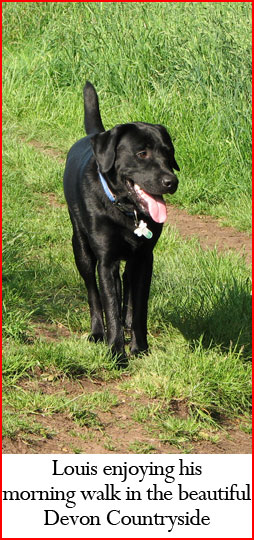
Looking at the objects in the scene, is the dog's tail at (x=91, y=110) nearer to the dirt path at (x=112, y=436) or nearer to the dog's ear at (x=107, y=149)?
the dog's ear at (x=107, y=149)

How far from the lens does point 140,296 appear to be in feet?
14.7

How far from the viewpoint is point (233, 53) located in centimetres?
786

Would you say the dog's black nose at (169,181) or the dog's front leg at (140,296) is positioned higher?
the dog's black nose at (169,181)

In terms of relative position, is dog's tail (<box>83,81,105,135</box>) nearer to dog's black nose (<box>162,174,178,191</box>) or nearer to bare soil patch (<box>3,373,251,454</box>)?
dog's black nose (<box>162,174,178,191</box>)

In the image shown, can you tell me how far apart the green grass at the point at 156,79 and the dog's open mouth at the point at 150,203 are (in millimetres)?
2838

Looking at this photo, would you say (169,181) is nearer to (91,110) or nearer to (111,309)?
(111,309)

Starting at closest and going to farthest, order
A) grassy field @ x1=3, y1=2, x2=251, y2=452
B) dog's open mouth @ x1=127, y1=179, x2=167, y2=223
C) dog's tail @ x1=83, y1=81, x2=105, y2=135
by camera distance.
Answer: grassy field @ x1=3, y1=2, x2=251, y2=452
dog's open mouth @ x1=127, y1=179, x2=167, y2=223
dog's tail @ x1=83, y1=81, x2=105, y2=135

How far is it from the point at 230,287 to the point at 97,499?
2.21m

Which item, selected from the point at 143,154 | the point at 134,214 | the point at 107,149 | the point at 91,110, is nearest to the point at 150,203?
the point at 134,214

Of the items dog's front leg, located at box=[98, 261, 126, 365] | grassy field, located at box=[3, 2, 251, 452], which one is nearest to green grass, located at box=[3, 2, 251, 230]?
grassy field, located at box=[3, 2, 251, 452]

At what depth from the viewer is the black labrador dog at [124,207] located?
4.20 metres

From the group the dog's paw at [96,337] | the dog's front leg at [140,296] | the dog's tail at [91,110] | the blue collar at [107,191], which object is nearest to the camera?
the blue collar at [107,191]

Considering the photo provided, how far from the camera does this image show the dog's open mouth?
4.19 meters

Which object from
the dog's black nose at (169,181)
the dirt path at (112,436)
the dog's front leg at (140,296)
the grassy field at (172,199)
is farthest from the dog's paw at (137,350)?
the dog's black nose at (169,181)
